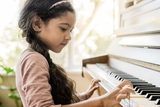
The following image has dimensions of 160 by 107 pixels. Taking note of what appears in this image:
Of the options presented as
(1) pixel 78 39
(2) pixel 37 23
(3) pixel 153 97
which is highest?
(2) pixel 37 23

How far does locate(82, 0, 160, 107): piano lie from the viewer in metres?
0.81

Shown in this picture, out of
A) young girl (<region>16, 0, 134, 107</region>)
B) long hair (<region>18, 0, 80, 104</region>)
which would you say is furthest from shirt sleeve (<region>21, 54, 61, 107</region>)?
long hair (<region>18, 0, 80, 104</region>)

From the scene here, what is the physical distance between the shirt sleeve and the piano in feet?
0.89

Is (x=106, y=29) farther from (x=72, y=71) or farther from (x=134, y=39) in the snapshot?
(x=134, y=39)

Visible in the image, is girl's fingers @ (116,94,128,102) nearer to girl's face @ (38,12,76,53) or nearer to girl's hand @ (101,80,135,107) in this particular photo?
girl's hand @ (101,80,135,107)

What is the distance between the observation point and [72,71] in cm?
257

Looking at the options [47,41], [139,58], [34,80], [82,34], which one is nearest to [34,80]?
[34,80]

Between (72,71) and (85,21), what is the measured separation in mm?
624

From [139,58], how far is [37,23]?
634mm

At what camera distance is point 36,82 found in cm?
71

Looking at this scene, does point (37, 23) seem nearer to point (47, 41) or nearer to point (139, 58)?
point (47, 41)

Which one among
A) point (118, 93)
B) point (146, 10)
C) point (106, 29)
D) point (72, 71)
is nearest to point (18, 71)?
point (118, 93)

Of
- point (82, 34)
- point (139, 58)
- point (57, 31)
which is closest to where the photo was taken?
point (57, 31)

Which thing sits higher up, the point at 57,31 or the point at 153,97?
the point at 57,31
